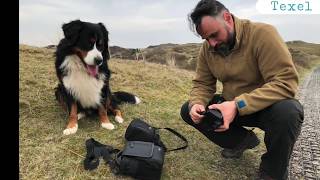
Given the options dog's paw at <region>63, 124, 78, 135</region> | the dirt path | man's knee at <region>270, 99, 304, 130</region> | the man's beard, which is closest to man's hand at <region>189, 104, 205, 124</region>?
the man's beard

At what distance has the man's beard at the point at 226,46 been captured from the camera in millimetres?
3549

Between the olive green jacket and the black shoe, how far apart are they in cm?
48

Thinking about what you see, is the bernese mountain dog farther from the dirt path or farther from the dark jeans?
the dirt path

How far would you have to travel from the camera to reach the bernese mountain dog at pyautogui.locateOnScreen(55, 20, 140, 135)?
4691 mm

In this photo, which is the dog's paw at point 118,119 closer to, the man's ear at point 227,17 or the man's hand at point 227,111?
the man's hand at point 227,111

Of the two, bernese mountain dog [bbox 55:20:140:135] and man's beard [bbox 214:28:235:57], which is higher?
man's beard [bbox 214:28:235:57]

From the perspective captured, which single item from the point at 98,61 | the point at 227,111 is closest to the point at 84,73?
the point at 98,61

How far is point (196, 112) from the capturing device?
3.70m

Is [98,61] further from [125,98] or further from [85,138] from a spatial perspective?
[125,98]

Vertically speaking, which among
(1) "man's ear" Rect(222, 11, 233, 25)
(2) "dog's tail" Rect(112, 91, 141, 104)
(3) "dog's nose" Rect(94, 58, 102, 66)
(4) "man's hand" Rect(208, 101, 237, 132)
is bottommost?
(2) "dog's tail" Rect(112, 91, 141, 104)

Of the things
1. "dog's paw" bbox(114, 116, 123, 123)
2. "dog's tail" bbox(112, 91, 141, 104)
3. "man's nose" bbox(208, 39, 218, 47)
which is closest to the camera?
"man's nose" bbox(208, 39, 218, 47)

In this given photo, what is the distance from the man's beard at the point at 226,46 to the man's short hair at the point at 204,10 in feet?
0.82

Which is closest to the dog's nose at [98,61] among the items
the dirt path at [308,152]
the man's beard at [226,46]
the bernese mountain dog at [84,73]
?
the bernese mountain dog at [84,73]

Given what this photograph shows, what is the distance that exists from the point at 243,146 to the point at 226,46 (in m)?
1.12
